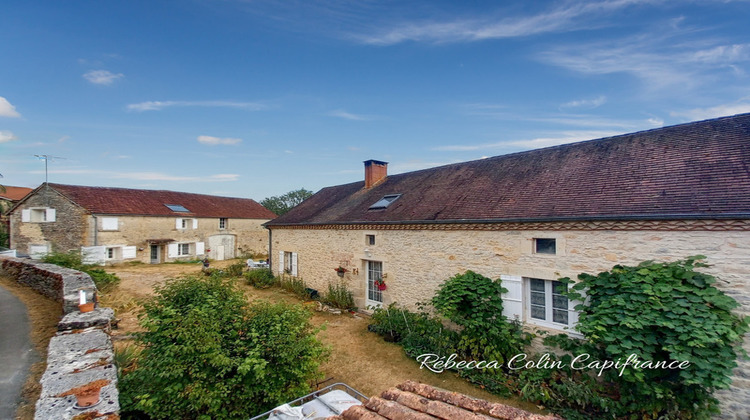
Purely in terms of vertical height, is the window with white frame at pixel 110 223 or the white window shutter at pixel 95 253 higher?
the window with white frame at pixel 110 223

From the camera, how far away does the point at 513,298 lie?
7012 mm

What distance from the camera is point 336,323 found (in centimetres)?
990

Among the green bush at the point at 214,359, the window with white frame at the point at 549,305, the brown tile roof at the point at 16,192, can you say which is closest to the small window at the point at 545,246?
the window with white frame at the point at 549,305

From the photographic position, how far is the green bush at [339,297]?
1111 centimetres

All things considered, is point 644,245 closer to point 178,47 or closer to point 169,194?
point 178,47

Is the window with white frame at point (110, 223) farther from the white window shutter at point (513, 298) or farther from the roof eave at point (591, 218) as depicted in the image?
the white window shutter at point (513, 298)

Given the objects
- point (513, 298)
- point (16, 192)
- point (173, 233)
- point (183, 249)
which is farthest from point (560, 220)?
point (16, 192)

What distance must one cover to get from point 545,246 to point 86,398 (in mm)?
7534

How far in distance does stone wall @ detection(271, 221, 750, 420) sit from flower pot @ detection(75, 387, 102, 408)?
279 inches

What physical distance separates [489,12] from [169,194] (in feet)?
88.9

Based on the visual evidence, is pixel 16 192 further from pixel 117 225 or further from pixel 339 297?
pixel 339 297

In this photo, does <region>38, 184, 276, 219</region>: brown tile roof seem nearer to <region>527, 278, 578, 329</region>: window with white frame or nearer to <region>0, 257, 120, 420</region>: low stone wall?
<region>0, 257, 120, 420</region>: low stone wall

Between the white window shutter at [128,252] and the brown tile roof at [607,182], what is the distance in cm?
1856

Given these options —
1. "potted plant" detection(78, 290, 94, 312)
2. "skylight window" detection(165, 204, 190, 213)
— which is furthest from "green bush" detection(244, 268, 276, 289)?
"skylight window" detection(165, 204, 190, 213)
